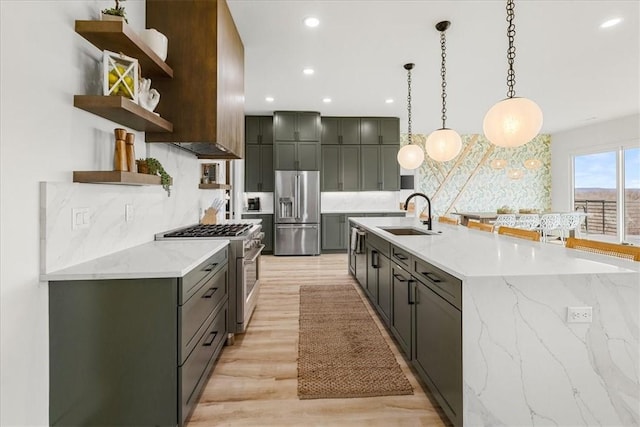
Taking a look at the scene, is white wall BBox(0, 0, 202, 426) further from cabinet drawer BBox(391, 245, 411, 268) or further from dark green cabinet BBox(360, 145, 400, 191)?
dark green cabinet BBox(360, 145, 400, 191)

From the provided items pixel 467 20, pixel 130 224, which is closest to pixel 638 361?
pixel 130 224

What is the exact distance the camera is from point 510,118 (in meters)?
2.49

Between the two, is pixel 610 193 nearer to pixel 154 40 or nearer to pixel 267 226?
pixel 267 226

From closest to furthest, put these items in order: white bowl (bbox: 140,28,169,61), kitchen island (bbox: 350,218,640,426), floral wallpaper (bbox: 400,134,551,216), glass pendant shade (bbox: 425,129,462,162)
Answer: kitchen island (bbox: 350,218,640,426)
white bowl (bbox: 140,28,169,61)
glass pendant shade (bbox: 425,129,462,162)
floral wallpaper (bbox: 400,134,551,216)

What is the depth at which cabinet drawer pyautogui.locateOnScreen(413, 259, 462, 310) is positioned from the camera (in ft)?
5.01

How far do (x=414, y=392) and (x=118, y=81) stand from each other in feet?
8.20

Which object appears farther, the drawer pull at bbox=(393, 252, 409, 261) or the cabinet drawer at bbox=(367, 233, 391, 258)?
the cabinet drawer at bbox=(367, 233, 391, 258)

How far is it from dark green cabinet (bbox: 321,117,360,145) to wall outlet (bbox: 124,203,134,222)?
520cm

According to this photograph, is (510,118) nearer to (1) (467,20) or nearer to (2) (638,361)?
(1) (467,20)

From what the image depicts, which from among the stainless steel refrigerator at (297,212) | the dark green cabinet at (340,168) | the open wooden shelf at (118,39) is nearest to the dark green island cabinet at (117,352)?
the open wooden shelf at (118,39)

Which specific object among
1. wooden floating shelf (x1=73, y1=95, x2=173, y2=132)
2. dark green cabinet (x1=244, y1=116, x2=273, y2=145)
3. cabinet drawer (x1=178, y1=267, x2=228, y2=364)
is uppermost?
dark green cabinet (x1=244, y1=116, x2=273, y2=145)

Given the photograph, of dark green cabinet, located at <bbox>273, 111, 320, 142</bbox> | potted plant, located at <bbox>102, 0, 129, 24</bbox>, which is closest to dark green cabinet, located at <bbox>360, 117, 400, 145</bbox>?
dark green cabinet, located at <bbox>273, 111, 320, 142</bbox>

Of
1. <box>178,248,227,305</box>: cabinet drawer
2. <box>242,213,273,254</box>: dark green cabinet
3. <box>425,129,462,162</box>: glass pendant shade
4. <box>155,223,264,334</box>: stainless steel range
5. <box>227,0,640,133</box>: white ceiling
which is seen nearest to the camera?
<box>178,248,227,305</box>: cabinet drawer

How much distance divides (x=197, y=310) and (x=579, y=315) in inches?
74.6
